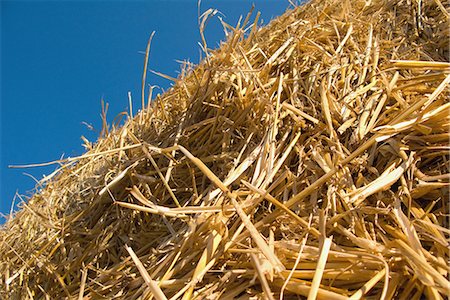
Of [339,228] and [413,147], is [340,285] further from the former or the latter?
[413,147]

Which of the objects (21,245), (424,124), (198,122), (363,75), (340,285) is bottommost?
(340,285)

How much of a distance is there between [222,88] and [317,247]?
1.76ft

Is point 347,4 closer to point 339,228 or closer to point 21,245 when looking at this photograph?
point 339,228

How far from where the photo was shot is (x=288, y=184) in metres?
0.82

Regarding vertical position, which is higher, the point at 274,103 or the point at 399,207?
the point at 274,103

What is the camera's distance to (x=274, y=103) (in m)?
0.96

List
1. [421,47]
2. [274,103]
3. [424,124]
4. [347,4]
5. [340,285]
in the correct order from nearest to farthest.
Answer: [340,285], [424,124], [274,103], [421,47], [347,4]

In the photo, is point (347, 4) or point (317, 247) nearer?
point (317, 247)

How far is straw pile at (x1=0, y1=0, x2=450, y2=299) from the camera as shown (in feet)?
2.15

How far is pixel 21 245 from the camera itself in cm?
136

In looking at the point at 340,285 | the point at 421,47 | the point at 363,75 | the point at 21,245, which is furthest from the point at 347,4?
the point at 21,245

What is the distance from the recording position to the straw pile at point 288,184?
657mm

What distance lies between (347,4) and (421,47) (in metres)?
0.25

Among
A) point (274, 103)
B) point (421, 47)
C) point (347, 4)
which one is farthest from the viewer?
point (347, 4)
